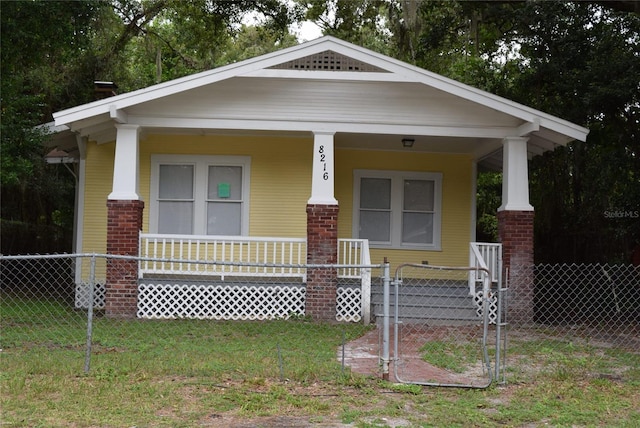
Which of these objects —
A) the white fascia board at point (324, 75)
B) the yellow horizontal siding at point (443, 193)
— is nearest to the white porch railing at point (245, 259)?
the yellow horizontal siding at point (443, 193)

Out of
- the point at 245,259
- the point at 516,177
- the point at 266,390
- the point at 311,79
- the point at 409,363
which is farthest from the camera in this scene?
the point at 245,259

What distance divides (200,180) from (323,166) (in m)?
3.03

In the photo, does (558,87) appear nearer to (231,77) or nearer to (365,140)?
(365,140)

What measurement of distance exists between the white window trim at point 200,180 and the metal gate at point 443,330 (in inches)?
146

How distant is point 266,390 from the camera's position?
772cm

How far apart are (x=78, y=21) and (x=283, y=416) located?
11.7 meters

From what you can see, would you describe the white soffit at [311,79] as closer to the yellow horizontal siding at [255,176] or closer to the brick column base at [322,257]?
the yellow horizontal siding at [255,176]

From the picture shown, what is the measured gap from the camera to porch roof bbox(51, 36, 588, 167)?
13055mm

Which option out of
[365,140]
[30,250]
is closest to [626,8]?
[365,140]

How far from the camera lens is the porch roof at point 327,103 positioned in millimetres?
13055

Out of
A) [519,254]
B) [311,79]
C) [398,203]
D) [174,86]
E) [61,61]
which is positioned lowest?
[519,254]

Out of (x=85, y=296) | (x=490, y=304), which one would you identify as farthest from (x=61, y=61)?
(x=490, y=304)

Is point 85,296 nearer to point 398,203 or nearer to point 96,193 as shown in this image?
point 96,193

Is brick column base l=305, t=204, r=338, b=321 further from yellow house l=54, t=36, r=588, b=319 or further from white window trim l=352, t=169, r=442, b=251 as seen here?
white window trim l=352, t=169, r=442, b=251
